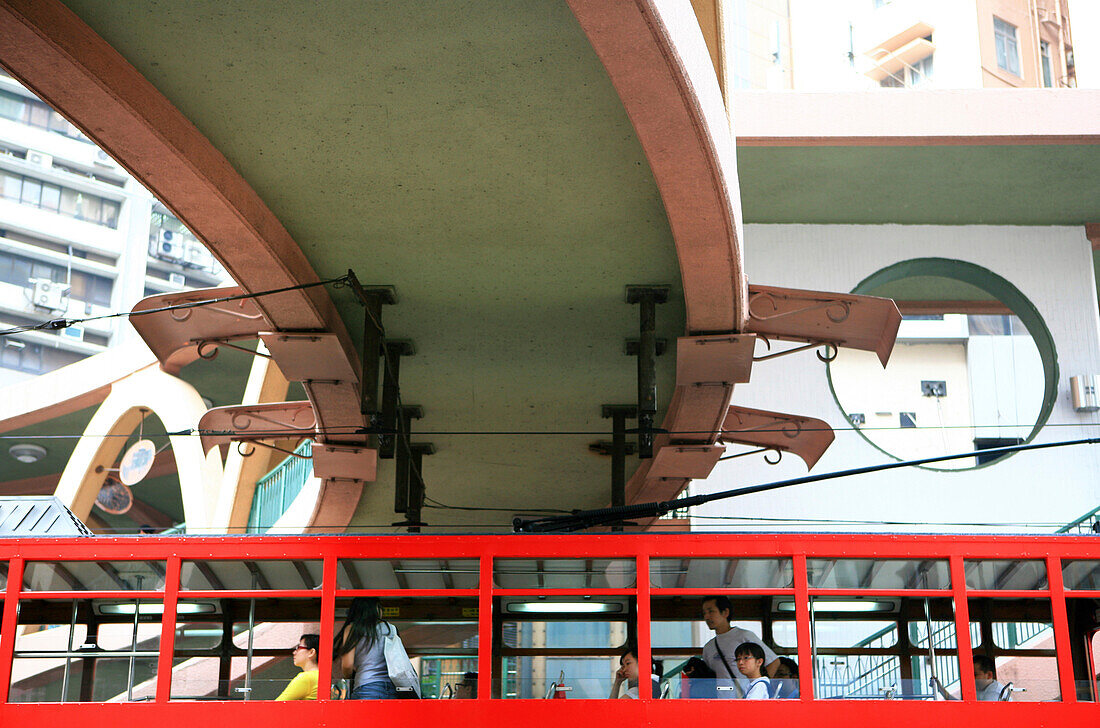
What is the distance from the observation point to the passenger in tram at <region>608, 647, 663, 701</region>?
9.90 m

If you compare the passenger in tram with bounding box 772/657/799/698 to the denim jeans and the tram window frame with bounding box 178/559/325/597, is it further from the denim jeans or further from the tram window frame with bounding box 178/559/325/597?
the tram window frame with bounding box 178/559/325/597

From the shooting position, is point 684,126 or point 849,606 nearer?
point 684,126

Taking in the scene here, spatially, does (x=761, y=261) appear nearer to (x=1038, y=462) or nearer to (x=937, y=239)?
(x=937, y=239)

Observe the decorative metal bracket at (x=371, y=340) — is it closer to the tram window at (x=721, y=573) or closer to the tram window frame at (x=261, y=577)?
the tram window frame at (x=261, y=577)

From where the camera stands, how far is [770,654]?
10008mm

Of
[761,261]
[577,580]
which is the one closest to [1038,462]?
[761,261]

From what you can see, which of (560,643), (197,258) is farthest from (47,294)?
(560,643)

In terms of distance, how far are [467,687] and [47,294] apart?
153ft

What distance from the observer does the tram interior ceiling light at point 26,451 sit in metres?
33.5

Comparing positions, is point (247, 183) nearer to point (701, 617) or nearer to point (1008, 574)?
point (701, 617)

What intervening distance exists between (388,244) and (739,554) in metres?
5.16

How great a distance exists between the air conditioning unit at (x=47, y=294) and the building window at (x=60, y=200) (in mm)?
5462

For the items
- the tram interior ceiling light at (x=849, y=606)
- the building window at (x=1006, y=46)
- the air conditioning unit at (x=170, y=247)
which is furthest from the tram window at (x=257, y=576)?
the air conditioning unit at (x=170, y=247)

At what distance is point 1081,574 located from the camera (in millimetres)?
10234
